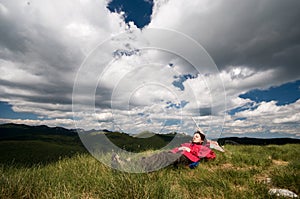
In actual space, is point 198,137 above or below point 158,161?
above

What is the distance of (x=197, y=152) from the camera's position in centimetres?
834

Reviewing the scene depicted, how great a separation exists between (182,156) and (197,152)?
1.03 meters

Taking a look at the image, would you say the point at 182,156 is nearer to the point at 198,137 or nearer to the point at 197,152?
the point at 197,152

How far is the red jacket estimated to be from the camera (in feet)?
25.1

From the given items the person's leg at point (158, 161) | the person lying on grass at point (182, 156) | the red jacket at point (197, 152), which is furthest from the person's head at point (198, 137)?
the person's leg at point (158, 161)

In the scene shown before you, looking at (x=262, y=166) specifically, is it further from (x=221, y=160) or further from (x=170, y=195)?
(x=170, y=195)

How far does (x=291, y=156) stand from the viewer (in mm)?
9359

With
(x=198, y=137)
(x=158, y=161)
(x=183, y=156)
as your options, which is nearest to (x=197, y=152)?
(x=183, y=156)

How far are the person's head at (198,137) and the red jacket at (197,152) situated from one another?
29 centimetres

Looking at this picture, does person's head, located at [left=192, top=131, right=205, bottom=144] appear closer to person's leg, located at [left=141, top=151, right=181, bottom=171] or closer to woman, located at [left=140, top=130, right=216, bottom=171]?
woman, located at [left=140, top=130, right=216, bottom=171]

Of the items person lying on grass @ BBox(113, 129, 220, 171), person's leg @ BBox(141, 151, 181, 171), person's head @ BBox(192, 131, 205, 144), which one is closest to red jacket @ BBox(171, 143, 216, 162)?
person lying on grass @ BBox(113, 129, 220, 171)

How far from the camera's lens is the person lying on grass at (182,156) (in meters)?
6.34

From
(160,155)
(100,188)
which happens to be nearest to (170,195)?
(100,188)

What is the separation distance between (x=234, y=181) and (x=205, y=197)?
1.32m
